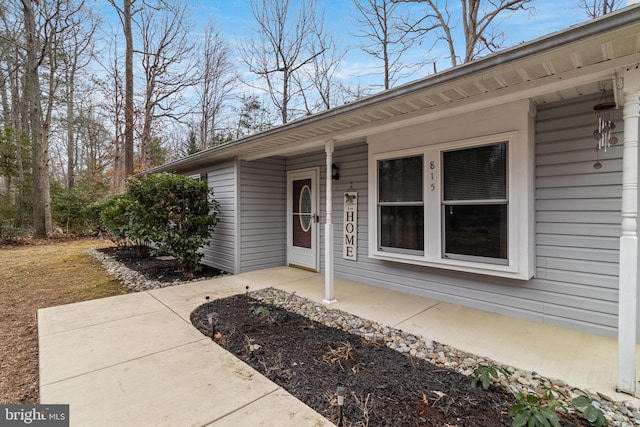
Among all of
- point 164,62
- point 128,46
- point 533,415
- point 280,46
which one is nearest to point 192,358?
point 533,415

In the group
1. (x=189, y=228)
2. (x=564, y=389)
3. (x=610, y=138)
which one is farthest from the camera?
(x=189, y=228)

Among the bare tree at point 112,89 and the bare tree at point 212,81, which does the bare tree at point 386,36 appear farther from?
the bare tree at point 112,89

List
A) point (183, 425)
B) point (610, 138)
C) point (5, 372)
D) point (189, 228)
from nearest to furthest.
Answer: point (183, 425) < point (5, 372) < point (610, 138) < point (189, 228)

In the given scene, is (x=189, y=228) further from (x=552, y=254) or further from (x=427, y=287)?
(x=552, y=254)

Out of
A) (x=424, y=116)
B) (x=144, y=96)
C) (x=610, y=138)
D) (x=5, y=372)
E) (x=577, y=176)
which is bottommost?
(x=5, y=372)

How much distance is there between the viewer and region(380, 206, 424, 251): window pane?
3963 mm

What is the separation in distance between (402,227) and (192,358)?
2948mm

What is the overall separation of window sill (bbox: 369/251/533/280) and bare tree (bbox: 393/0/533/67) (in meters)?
6.21

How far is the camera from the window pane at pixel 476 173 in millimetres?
3221

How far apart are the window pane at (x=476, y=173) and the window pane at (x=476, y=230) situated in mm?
150

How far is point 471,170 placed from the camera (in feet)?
11.3

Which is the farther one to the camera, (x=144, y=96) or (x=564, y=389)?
(x=144, y=96)

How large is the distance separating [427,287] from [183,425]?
3.24 m

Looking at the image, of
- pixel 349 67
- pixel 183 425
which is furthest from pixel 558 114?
pixel 349 67
